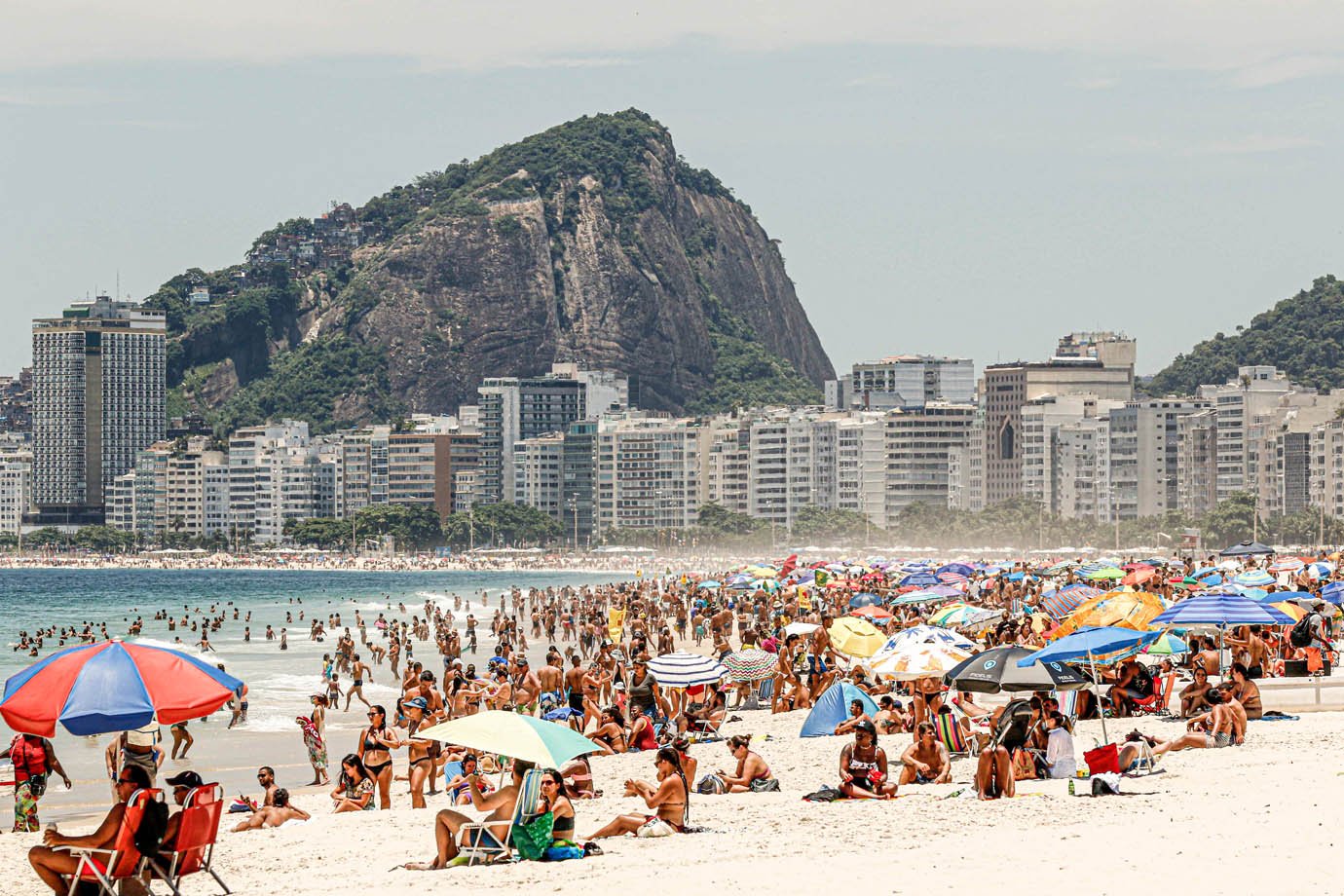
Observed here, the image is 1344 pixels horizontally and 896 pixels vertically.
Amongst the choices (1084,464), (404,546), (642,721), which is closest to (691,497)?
(404,546)

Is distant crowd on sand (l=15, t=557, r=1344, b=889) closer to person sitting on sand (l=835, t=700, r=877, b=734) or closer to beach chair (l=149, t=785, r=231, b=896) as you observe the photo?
person sitting on sand (l=835, t=700, r=877, b=734)

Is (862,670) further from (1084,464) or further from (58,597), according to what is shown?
(1084,464)

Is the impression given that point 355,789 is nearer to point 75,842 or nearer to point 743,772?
point 743,772

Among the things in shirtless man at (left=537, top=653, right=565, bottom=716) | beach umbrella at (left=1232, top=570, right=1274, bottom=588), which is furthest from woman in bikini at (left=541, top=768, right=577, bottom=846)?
beach umbrella at (left=1232, top=570, right=1274, bottom=588)

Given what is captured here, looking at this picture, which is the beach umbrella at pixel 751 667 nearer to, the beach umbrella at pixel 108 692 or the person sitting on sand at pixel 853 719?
the person sitting on sand at pixel 853 719

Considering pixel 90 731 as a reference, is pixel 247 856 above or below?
below

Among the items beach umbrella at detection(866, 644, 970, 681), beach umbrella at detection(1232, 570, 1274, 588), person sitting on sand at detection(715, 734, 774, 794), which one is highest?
beach umbrella at detection(866, 644, 970, 681)

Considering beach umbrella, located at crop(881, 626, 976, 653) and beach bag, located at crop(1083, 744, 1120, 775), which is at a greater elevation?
beach umbrella, located at crop(881, 626, 976, 653)
